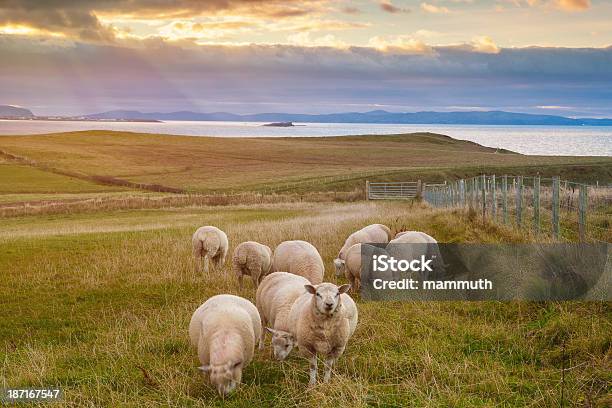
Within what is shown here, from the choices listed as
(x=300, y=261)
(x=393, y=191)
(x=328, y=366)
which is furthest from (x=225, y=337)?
(x=393, y=191)

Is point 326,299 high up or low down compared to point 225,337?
up

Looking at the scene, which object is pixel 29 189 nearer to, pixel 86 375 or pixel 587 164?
pixel 86 375

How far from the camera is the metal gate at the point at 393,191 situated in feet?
183

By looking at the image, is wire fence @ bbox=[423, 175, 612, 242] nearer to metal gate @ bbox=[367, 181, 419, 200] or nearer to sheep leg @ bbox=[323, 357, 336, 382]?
sheep leg @ bbox=[323, 357, 336, 382]

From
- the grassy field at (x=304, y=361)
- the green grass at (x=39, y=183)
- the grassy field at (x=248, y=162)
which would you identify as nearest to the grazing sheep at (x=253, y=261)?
the grassy field at (x=304, y=361)

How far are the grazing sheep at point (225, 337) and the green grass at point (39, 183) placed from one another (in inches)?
2140

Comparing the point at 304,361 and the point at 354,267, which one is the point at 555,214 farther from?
the point at 304,361

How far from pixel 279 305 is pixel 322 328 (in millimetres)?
1514

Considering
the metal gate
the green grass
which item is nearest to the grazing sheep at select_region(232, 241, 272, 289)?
the metal gate

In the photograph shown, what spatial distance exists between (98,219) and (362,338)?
108 feet

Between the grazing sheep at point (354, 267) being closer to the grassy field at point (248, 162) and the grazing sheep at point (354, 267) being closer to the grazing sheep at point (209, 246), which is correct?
the grazing sheep at point (209, 246)

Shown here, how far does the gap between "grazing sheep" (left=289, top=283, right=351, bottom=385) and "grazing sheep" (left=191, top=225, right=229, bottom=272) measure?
9138 millimetres

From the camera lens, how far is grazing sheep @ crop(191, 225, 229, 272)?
16984 mm

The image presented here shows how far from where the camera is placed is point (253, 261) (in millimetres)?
13914
